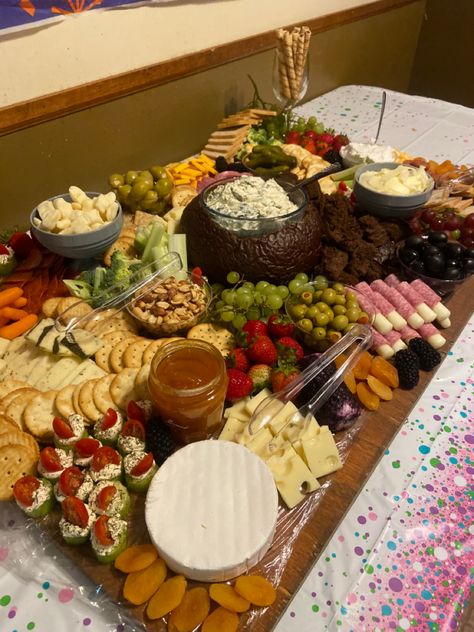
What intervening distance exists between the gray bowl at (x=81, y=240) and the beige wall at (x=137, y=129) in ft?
1.57

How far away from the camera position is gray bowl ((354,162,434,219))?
185 centimetres

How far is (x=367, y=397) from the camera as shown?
1.35 meters

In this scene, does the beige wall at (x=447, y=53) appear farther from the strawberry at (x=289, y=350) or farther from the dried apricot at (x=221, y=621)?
the dried apricot at (x=221, y=621)

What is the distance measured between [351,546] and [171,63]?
7.45 feet

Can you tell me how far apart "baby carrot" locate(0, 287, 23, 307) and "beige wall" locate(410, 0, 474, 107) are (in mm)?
4680

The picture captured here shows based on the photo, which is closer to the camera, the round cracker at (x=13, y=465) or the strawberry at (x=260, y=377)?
the round cracker at (x=13, y=465)

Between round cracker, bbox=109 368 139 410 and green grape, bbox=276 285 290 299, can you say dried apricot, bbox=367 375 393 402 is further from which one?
round cracker, bbox=109 368 139 410

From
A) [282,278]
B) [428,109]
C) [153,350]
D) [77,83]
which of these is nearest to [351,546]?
[153,350]

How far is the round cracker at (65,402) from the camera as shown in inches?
48.7

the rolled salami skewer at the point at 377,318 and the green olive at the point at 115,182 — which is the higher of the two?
the green olive at the point at 115,182

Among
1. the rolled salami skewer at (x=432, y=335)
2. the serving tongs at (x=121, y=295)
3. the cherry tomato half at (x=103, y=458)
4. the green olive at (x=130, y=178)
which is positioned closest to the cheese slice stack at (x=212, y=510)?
the cherry tomato half at (x=103, y=458)

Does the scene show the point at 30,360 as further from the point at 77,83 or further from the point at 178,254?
the point at 77,83

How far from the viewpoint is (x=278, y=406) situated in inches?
48.0

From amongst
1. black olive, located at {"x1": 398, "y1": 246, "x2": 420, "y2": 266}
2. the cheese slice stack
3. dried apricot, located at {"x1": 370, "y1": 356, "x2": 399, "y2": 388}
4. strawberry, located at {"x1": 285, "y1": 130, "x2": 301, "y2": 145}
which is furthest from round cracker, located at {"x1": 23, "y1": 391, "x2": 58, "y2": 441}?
strawberry, located at {"x1": 285, "y1": 130, "x2": 301, "y2": 145}
